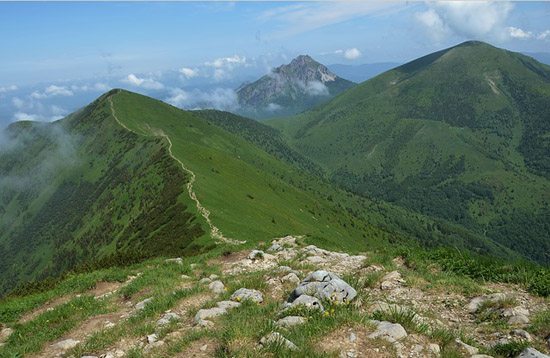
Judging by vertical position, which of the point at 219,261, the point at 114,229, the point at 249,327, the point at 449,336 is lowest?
the point at 114,229

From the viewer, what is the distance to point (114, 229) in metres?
94.1

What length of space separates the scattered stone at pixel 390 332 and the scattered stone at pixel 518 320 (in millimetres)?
4412

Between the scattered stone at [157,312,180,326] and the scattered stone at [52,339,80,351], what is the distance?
291 cm

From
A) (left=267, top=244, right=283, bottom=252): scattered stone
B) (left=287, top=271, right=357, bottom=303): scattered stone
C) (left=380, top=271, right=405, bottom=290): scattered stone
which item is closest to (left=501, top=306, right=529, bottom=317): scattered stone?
(left=380, top=271, right=405, bottom=290): scattered stone

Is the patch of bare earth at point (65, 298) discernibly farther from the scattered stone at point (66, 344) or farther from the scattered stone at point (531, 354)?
the scattered stone at point (531, 354)

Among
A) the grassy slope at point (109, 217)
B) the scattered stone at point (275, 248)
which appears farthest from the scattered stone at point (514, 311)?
the grassy slope at point (109, 217)

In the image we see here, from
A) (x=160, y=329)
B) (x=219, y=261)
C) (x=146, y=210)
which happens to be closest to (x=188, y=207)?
(x=146, y=210)

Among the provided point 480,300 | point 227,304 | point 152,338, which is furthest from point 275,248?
point 152,338

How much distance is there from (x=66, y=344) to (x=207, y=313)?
510 centimetres

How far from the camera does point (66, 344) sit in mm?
11234

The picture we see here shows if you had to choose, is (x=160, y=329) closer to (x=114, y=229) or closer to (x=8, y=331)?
(x=8, y=331)

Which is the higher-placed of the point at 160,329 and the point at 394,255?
the point at 160,329

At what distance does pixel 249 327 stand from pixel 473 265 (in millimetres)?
12442

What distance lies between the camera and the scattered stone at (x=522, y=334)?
9012mm
